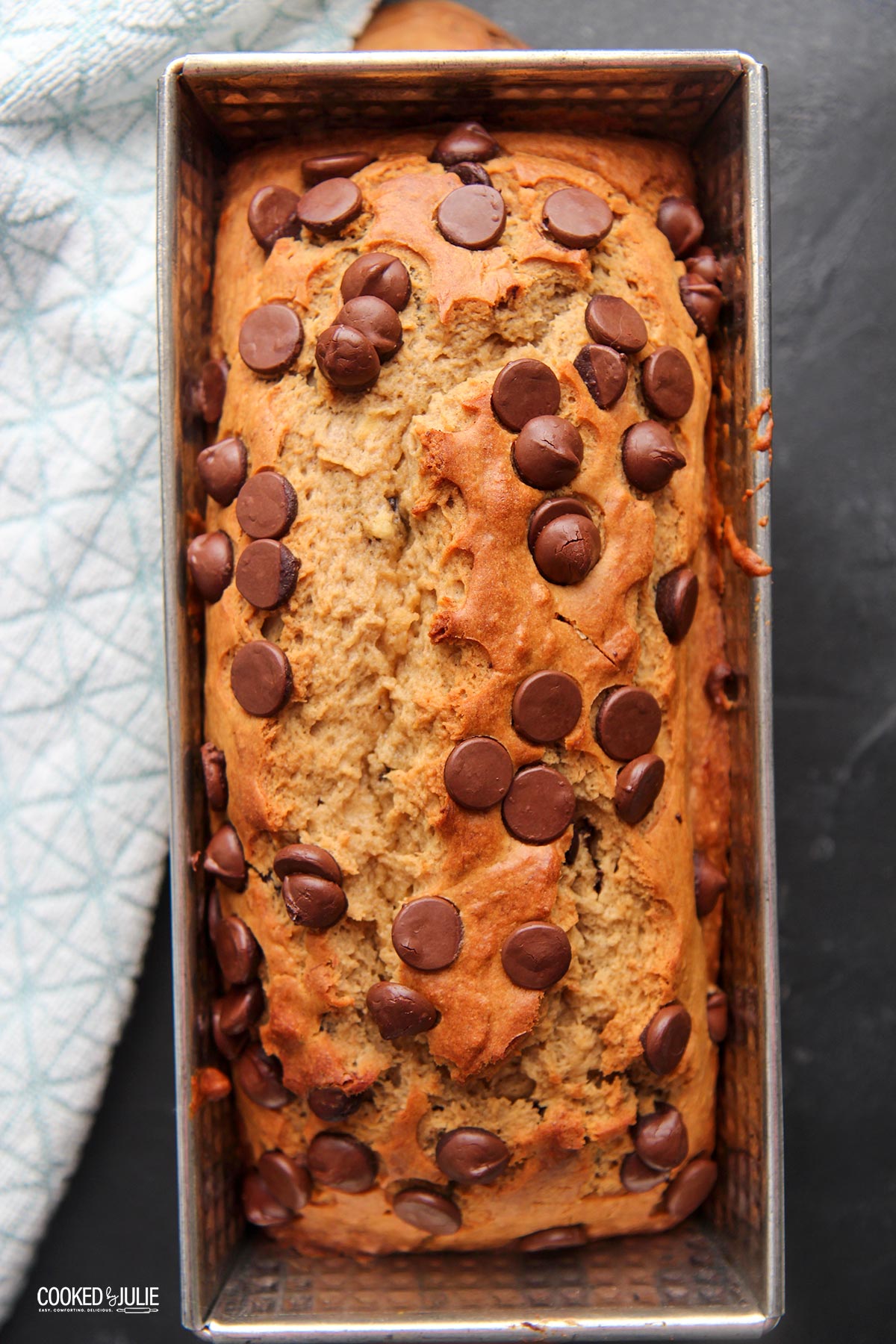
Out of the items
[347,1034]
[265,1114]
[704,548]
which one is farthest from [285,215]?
[265,1114]

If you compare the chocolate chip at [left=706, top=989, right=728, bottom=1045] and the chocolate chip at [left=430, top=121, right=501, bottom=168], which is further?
the chocolate chip at [left=706, top=989, right=728, bottom=1045]

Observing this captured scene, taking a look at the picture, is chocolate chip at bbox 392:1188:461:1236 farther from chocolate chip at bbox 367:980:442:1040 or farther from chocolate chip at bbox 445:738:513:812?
chocolate chip at bbox 445:738:513:812

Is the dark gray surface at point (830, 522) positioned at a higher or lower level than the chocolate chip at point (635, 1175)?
higher

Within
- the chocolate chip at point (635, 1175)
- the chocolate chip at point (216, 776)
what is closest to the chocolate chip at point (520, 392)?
the chocolate chip at point (216, 776)

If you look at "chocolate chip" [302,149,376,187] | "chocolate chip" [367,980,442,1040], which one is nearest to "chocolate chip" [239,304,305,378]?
"chocolate chip" [302,149,376,187]

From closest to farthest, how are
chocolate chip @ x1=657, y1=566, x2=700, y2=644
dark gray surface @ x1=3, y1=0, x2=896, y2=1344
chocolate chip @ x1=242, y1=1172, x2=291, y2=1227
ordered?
chocolate chip @ x1=657, y1=566, x2=700, y2=644
chocolate chip @ x1=242, y1=1172, x2=291, y2=1227
dark gray surface @ x1=3, y1=0, x2=896, y2=1344

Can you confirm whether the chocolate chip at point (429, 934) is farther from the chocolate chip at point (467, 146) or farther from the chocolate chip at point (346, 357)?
the chocolate chip at point (467, 146)

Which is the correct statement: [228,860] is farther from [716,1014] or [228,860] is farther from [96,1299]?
[96,1299]
